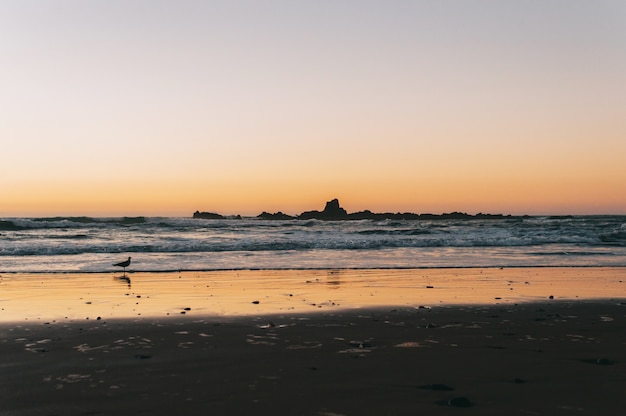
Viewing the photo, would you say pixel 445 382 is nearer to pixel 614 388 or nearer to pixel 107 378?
pixel 614 388

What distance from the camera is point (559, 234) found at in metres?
44.6

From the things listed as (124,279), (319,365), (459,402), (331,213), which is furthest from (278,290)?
(331,213)

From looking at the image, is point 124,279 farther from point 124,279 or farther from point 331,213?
A: point 331,213

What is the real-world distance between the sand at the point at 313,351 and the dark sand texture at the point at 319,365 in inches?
1.2

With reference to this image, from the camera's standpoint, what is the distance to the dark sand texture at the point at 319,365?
6.11m

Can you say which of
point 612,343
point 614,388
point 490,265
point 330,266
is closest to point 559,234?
point 490,265

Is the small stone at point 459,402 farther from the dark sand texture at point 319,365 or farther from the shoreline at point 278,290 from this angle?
the shoreline at point 278,290

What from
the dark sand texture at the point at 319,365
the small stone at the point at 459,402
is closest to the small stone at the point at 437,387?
the dark sand texture at the point at 319,365

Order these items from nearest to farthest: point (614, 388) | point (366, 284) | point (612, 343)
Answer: point (614, 388) < point (612, 343) < point (366, 284)

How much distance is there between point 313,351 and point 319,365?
2.77 feet

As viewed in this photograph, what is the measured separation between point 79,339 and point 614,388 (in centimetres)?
741

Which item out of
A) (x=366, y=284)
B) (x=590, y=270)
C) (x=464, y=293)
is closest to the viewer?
(x=464, y=293)

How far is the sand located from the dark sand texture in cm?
3

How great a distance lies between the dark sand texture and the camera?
20.0 feet
